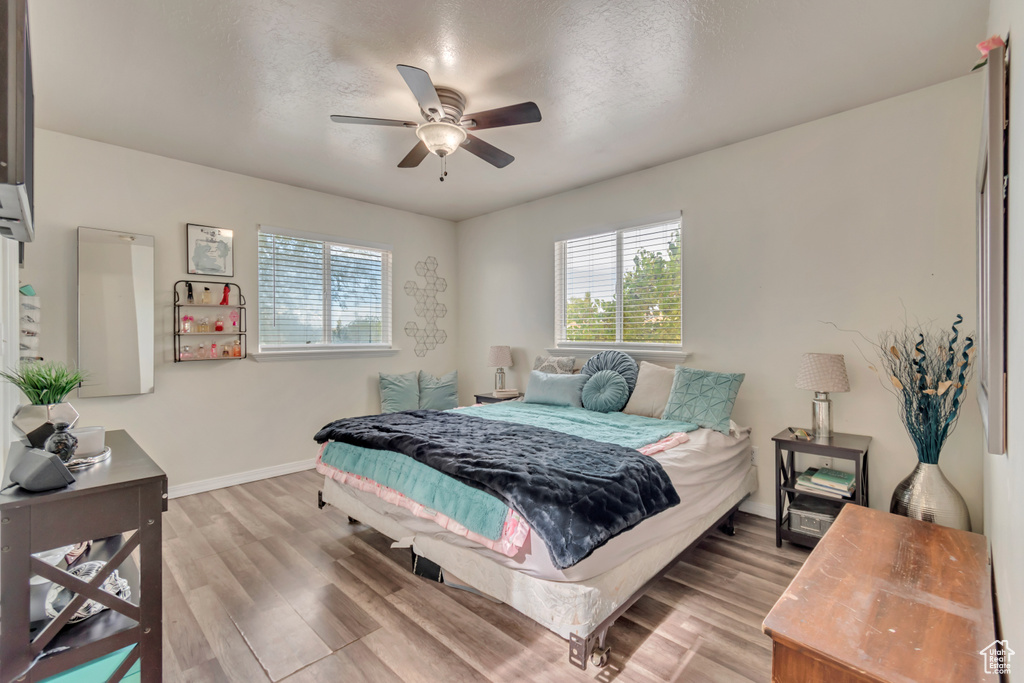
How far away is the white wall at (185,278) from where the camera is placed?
125 inches

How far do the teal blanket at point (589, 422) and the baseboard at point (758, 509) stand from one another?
32.7 inches

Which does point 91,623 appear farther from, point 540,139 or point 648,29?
point 540,139

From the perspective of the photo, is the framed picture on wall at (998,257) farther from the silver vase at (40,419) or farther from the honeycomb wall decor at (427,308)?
the honeycomb wall decor at (427,308)

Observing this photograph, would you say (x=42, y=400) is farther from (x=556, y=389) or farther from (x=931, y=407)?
(x=931, y=407)

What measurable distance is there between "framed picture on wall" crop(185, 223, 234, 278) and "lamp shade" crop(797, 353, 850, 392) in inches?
176

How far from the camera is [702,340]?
140 inches

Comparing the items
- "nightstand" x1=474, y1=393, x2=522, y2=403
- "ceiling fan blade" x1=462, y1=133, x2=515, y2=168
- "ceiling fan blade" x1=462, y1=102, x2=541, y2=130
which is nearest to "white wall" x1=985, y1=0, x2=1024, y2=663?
"ceiling fan blade" x1=462, y1=102, x2=541, y2=130

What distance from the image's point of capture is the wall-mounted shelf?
3.66 meters

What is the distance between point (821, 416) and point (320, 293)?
4.33 metres

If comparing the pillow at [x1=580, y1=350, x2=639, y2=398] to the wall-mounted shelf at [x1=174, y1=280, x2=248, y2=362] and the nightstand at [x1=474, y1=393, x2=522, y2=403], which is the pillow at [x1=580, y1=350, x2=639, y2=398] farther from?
the wall-mounted shelf at [x1=174, y1=280, x2=248, y2=362]

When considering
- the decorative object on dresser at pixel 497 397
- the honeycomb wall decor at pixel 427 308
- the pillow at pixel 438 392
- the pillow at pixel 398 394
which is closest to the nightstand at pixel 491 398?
the decorative object on dresser at pixel 497 397

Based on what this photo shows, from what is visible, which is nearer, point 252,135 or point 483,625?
point 483,625

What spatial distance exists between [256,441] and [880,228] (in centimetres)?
499

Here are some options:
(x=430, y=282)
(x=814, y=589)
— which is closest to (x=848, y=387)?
(x=814, y=589)
